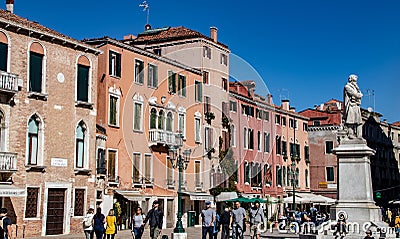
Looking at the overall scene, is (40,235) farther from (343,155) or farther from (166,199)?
(343,155)

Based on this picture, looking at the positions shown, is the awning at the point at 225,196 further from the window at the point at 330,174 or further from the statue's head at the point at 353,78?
the statue's head at the point at 353,78

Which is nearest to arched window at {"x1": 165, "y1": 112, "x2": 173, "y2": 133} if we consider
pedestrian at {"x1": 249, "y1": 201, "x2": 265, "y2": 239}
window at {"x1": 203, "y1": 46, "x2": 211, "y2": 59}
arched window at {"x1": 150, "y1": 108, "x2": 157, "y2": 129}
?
arched window at {"x1": 150, "y1": 108, "x2": 157, "y2": 129}

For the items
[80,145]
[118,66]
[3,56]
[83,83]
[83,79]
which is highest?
[118,66]

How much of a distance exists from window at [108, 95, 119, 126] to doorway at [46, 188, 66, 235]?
18.4ft

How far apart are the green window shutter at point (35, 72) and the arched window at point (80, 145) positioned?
3.10 meters

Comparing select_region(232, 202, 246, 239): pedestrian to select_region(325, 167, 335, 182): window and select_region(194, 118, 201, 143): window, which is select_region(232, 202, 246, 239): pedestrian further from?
select_region(325, 167, 335, 182): window

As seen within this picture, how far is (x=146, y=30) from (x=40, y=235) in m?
22.3

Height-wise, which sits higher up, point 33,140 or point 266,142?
point 266,142

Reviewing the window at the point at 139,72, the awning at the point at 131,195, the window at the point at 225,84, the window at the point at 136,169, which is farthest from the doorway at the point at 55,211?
the window at the point at 225,84

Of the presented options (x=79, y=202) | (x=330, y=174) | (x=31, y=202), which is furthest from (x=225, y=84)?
(x=31, y=202)

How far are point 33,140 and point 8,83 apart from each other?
311 centimetres

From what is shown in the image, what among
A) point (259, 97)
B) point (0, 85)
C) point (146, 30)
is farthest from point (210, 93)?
point (0, 85)

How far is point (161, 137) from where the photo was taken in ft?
119

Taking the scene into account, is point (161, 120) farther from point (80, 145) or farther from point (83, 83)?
point (80, 145)
